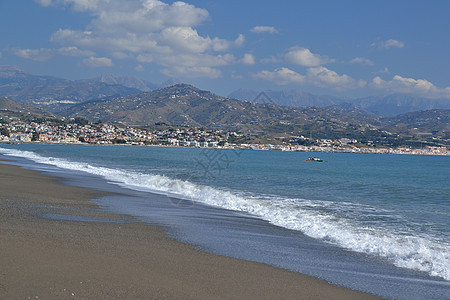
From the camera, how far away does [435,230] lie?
14148mm

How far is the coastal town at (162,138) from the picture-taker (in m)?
162

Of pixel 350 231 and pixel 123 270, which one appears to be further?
pixel 350 231

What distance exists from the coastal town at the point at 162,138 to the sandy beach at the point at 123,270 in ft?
478

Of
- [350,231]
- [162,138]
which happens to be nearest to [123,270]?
[350,231]

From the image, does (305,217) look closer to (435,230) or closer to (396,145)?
(435,230)

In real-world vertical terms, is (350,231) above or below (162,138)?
below

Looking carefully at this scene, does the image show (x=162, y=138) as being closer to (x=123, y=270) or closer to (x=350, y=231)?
(x=350, y=231)

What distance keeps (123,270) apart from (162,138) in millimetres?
180023

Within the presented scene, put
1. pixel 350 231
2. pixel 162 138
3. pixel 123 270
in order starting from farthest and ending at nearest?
pixel 162 138 < pixel 350 231 < pixel 123 270

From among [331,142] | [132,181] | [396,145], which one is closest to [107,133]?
[331,142]

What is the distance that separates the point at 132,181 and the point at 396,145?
189m

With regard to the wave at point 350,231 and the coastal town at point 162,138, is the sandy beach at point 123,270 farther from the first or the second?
the coastal town at point 162,138

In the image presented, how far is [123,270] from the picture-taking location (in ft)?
22.8

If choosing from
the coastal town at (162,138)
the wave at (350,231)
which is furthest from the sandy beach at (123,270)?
the coastal town at (162,138)
